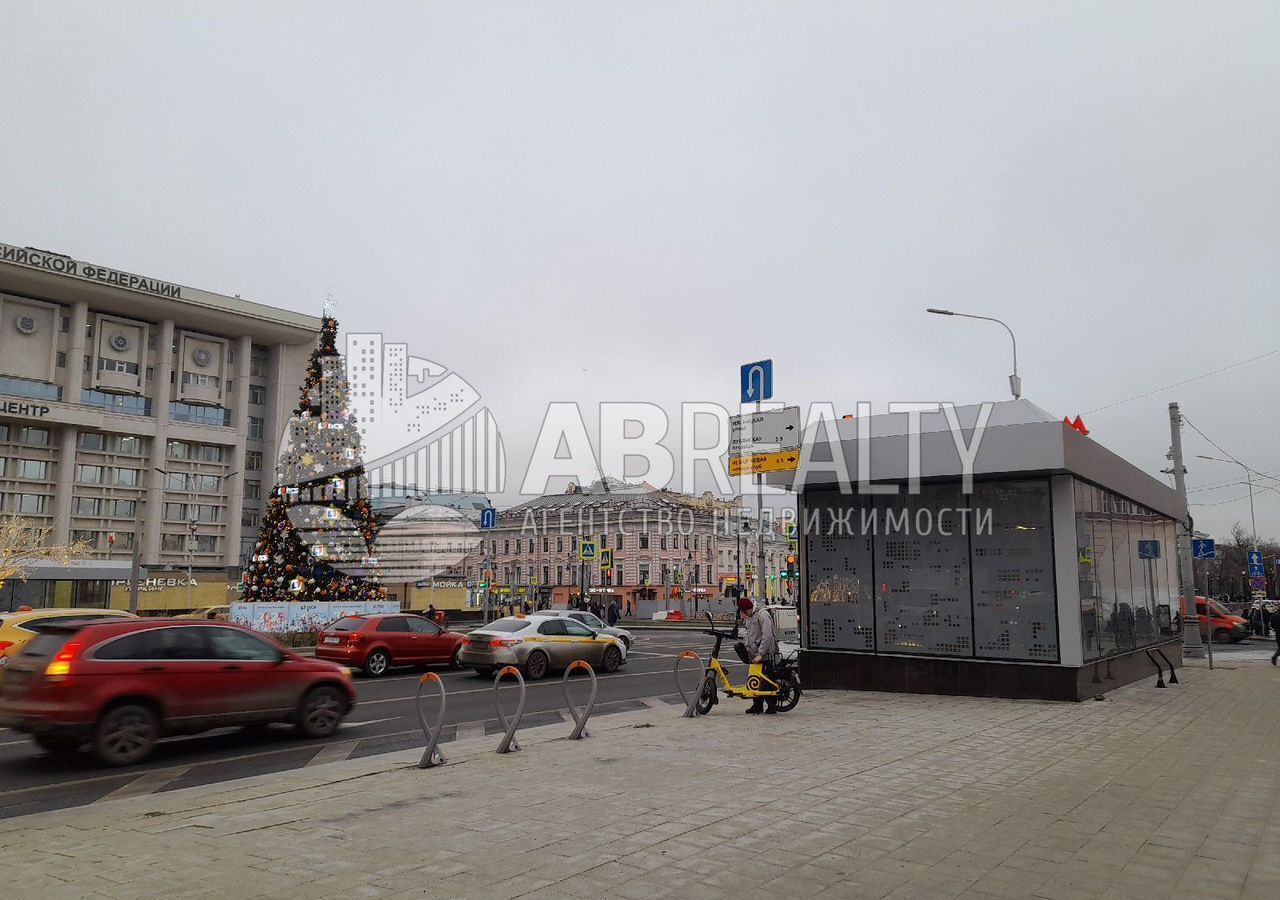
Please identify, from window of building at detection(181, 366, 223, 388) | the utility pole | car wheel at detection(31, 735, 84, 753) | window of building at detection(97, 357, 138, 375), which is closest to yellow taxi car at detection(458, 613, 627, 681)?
car wheel at detection(31, 735, 84, 753)

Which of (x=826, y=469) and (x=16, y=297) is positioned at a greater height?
(x=16, y=297)

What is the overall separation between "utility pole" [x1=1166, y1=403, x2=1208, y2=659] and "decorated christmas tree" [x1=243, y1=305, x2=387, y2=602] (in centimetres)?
2904

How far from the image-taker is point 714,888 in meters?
5.27

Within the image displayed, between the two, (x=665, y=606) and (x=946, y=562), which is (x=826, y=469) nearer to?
(x=946, y=562)

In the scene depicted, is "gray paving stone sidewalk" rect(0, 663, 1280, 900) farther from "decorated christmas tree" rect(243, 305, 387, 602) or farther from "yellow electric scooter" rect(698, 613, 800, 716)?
"decorated christmas tree" rect(243, 305, 387, 602)

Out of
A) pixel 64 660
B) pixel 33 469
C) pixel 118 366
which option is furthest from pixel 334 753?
pixel 118 366

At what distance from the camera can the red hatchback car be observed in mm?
20328

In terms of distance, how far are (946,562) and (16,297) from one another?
75.0 meters

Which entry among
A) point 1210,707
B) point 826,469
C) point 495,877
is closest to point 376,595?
point 826,469

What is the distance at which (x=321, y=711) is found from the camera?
12070 mm

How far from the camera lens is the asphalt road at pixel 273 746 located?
8.99 m

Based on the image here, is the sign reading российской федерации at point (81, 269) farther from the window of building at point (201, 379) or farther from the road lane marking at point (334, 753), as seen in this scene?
the road lane marking at point (334, 753)

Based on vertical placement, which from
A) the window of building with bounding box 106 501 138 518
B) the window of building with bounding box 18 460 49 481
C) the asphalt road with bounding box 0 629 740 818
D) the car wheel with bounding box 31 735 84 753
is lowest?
the asphalt road with bounding box 0 629 740 818

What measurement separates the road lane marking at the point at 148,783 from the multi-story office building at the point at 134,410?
63.2 m
